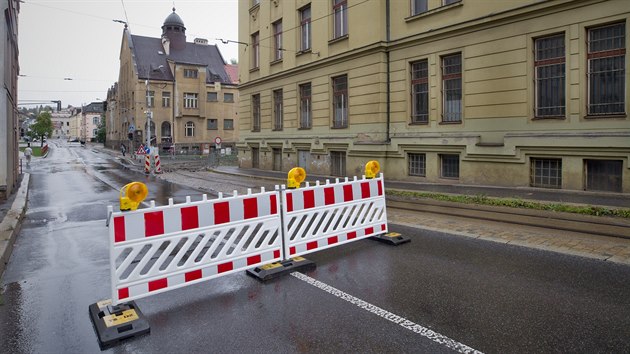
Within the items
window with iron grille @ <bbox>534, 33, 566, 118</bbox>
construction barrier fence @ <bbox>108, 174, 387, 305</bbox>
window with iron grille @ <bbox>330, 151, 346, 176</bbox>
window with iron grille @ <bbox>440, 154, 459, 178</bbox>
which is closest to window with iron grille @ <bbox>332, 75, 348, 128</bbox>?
window with iron grille @ <bbox>330, 151, 346, 176</bbox>

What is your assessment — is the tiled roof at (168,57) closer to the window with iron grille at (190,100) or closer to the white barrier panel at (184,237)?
the window with iron grille at (190,100)

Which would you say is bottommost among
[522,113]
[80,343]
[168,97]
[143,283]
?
[80,343]

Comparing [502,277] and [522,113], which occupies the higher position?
[522,113]

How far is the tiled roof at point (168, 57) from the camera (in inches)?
2333

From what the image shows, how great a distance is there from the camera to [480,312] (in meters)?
4.55

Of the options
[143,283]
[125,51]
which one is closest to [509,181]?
[143,283]

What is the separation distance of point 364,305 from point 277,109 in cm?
2285

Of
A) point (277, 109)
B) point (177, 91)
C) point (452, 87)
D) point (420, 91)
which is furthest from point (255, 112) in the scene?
point (177, 91)

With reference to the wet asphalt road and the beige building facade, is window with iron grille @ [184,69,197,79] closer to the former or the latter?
the beige building facade

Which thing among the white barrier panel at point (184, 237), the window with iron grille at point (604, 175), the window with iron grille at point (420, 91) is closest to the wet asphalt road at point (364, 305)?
the white barrier panel at point (184, 237)

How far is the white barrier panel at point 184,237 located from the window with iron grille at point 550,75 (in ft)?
37.0

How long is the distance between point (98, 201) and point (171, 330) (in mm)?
11693

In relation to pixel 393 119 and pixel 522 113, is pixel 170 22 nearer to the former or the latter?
pixel 393 119

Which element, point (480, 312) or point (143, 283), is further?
point (143, 283)
